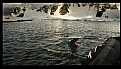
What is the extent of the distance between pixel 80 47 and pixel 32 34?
7.07 ft

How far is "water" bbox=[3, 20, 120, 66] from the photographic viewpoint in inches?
209

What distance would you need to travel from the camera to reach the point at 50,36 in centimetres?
567

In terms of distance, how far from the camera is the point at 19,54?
5.17 meters

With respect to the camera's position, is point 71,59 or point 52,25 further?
point 71,59

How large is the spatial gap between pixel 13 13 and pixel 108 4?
3497 millimetres

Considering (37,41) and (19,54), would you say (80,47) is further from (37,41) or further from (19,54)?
(19,54)

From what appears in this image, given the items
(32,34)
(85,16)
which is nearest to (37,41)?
(32,34)

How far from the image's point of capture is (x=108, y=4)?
522 centimetres

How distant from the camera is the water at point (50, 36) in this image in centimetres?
530

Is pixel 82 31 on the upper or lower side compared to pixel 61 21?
lower
